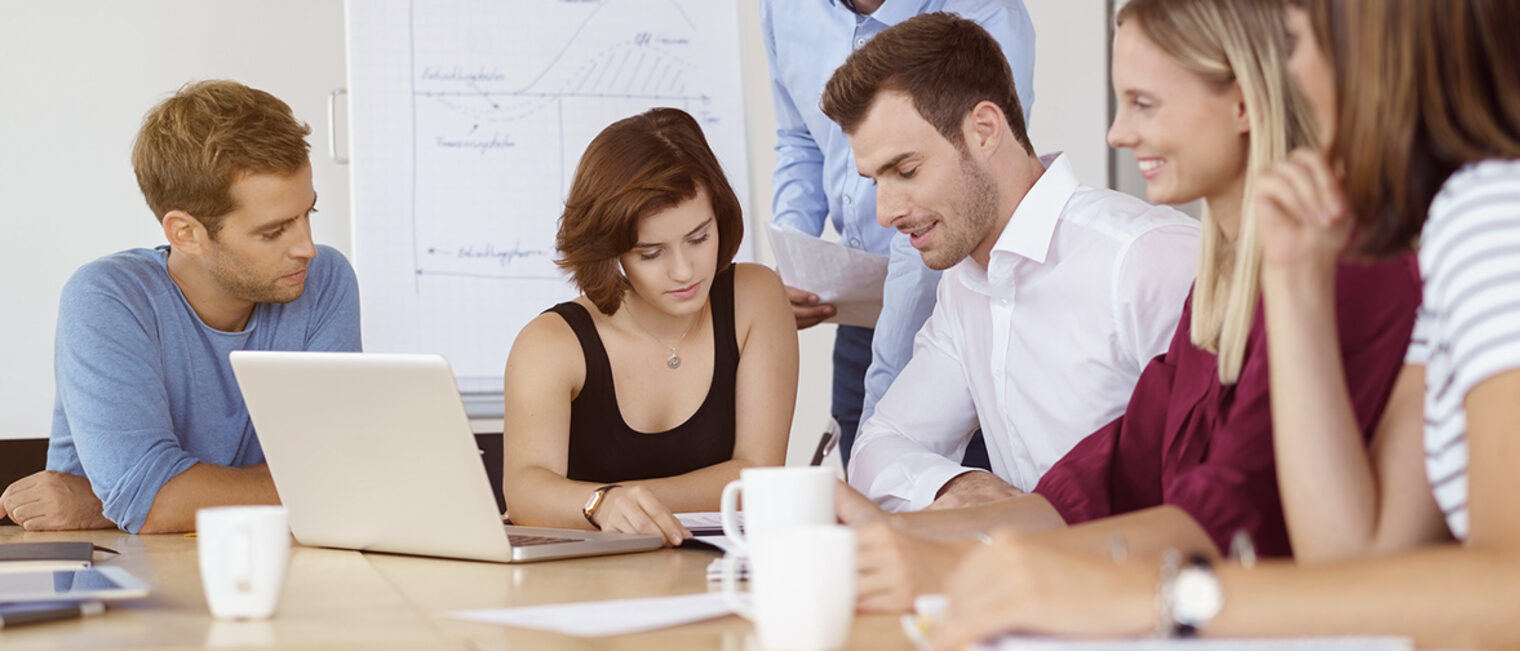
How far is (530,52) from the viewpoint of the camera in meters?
3.13

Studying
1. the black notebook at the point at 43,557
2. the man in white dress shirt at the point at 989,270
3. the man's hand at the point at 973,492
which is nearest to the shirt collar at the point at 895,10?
the man in white dress shirt at the point at 989,270

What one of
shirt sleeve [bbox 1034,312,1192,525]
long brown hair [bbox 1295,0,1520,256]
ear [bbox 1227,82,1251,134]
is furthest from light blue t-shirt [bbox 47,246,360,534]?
long brown hair [bbox 1295,0,1520,256]

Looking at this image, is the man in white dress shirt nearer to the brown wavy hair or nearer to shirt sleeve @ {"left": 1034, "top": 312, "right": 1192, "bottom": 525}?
shirt sleeve @ {"left": 1034, "top": 312, "right": 1192, "bottom": 525}

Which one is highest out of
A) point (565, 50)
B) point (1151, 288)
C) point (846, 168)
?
point (565, 50)

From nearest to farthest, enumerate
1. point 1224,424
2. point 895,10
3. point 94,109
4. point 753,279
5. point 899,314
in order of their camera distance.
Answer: point 1224,424 → point 753,279 → point 899,314 → point 895,10 → point 94,109

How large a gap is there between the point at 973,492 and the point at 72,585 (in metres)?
0.94

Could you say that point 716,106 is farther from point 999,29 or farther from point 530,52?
point 999,29

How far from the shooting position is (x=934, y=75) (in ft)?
6.39

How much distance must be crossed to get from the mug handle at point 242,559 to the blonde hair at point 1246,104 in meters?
0.82

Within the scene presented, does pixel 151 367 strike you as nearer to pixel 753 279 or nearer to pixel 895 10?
pixel 753 279

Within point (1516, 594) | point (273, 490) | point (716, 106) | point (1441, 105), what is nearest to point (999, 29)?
point (716, 106)

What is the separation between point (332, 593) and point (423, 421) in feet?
0.61

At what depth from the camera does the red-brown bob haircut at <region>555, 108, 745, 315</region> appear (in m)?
1.94

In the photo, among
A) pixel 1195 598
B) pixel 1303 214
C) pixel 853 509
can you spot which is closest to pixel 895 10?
pixel 853 509
